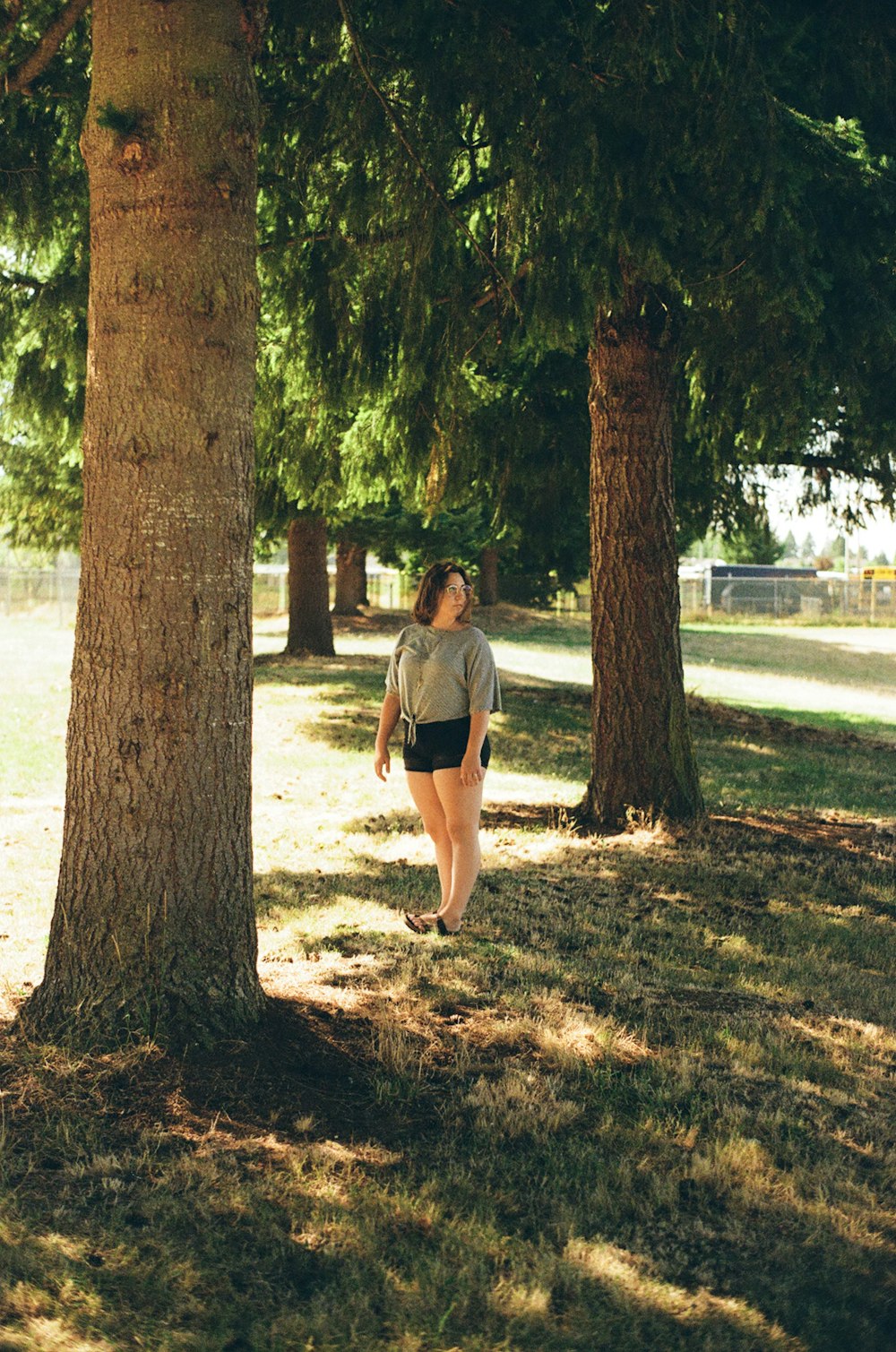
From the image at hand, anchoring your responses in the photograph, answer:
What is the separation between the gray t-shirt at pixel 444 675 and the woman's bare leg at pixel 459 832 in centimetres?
30

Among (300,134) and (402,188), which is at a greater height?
(300,134)

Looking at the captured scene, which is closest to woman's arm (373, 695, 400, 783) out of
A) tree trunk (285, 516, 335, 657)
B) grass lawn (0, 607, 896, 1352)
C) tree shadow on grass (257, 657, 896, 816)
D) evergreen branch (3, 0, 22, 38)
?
grass lawn (0, 607, 896, 1352)

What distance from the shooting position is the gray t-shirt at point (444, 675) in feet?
19.7

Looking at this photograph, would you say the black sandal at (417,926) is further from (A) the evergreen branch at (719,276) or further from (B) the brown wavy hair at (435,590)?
(A) the evergreen branch at (719,276)

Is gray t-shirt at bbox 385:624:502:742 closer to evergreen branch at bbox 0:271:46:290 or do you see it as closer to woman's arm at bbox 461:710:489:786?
woman's arm at bbox 461:710:489:786

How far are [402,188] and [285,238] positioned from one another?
136 cm

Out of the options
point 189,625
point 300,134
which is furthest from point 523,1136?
point 300,134

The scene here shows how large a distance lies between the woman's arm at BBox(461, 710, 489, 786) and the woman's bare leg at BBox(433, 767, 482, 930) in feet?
0.18

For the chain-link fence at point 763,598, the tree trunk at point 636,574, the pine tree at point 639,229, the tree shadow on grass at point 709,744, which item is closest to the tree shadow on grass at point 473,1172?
the tree trunk at point 636,574

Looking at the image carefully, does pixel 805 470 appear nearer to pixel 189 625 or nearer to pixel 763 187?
pixel 763 187

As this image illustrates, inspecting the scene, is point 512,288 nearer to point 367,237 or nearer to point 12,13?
point 367,237

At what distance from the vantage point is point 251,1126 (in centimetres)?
399

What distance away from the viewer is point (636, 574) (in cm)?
909

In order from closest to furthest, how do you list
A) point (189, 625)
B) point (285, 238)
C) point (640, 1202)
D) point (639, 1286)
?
point (639, 1286)
point (640, 1202)
point (189, 625)
point (285, 238)
